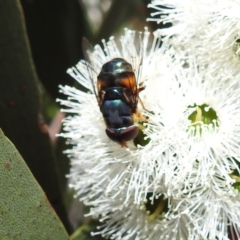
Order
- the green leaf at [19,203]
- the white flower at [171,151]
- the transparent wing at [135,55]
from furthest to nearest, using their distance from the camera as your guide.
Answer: the transparent wing at [135,55] → the white flower at [171,151] → the green leaf at [19,203]

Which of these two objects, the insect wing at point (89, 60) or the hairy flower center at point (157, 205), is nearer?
the hairy flower center at point (157, 205)

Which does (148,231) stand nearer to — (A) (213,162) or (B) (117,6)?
(A) (213,162)

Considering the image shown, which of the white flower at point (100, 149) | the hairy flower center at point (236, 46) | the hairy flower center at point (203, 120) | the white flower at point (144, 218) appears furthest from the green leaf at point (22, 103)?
the hairy flower center at point (236, 46)

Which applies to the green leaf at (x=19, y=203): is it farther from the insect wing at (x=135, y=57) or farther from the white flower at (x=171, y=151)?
the insect wing at (x=135, y=57)

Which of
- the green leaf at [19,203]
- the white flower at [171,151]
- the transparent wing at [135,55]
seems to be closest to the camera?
the green leaf at [19,203]

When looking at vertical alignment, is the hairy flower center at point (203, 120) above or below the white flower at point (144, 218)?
above

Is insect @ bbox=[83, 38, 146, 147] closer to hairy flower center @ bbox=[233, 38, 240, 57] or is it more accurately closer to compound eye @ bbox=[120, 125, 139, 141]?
compound eye @ bbox=[120, 125, 139, 141]
